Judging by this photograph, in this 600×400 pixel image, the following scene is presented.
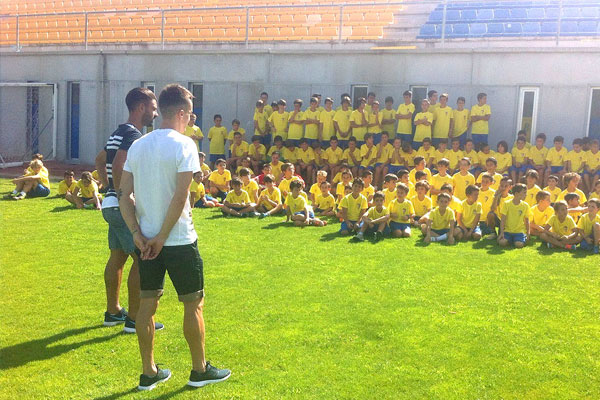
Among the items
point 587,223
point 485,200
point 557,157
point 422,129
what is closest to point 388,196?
point 485,200

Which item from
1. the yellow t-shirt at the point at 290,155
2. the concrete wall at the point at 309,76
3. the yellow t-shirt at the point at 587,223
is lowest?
the yellow t-shirt at the point at 587,223

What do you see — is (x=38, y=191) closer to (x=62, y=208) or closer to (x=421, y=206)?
(x=62, y=208)

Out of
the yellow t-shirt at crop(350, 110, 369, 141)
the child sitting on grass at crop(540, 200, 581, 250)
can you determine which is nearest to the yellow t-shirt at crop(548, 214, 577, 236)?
the child sitting on grass at crop(540, 200, 581, 250)

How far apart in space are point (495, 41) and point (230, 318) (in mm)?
→ 15682

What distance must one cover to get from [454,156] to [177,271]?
10.9m

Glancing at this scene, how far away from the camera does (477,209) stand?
1055cm

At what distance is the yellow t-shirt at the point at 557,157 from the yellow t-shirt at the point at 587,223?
14.2ft

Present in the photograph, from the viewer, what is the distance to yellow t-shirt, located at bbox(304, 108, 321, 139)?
53.2ft

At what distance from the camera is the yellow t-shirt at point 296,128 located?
53.6 ft

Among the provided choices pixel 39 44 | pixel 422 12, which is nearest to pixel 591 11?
pixel 422 12

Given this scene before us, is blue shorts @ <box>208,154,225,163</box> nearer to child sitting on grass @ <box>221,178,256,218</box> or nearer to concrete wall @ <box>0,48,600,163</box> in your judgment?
concrete wall @ <box>0,48,600,163</box>

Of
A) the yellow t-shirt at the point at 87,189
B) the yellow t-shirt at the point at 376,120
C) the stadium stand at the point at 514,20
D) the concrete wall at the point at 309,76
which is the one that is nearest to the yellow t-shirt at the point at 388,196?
the yellow t-shirt at the point at 376,120

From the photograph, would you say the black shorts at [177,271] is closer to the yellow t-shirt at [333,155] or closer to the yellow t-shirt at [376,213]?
the yellow t-shirt at [376,213]

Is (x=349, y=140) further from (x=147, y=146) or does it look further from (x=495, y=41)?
(x=147, y=146)
